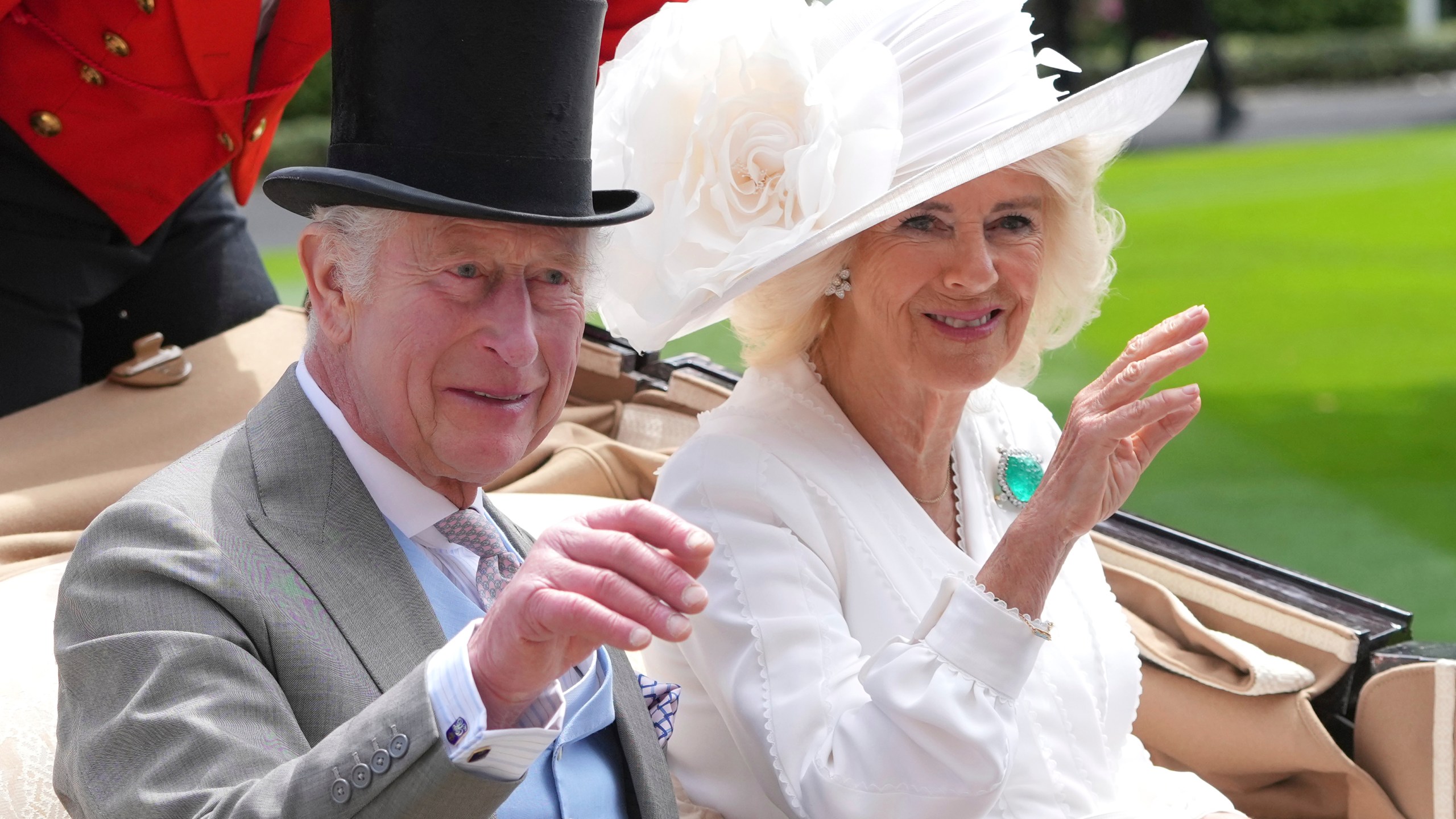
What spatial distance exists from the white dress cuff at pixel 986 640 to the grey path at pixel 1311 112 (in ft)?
41.1

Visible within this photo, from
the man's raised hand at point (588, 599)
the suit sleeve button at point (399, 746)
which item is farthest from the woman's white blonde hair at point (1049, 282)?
the suit sleeve button at point (399, 746)

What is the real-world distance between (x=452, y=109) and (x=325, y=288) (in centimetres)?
24

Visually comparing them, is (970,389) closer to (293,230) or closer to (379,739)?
(379,739)

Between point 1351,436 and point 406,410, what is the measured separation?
6.06m

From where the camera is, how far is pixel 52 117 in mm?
2541

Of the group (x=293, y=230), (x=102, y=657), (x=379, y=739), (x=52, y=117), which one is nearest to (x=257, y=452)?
(x=102, y=657)

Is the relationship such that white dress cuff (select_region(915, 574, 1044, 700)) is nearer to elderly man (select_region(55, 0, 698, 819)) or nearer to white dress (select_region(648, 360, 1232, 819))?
white dress (select_region(648, 360, 1232, 819))

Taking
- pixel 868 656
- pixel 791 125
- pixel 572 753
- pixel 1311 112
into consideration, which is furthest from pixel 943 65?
pixel 1311 112

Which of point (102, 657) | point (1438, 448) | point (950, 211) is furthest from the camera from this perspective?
point (1438, 448)

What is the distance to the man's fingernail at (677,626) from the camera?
47.3 inches

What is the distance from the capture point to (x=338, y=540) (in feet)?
5.22

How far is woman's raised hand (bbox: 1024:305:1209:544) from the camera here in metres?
1.86

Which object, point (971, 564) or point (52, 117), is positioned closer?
point (971, 564)

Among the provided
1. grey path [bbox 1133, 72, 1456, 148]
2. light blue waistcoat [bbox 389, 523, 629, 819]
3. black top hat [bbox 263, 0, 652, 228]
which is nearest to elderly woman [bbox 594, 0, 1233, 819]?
light blue waistcoat [bbox 389, 523, 629, 819]
